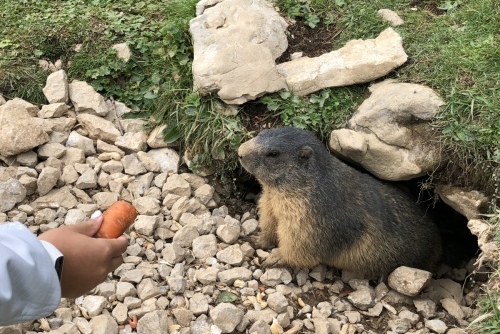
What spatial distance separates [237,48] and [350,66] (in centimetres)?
86

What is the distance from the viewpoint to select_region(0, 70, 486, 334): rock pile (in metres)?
3.67

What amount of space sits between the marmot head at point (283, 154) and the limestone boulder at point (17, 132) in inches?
58.4

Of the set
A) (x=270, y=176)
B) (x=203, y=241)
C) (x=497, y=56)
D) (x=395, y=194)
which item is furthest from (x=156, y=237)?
(x=497, y=56)

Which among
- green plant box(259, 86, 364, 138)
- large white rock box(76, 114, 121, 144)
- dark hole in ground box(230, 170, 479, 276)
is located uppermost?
green plant box(259, 86, 364, 138)

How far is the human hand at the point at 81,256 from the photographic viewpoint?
235 centimetres

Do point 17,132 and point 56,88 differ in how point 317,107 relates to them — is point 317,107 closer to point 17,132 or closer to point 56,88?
point 56,88

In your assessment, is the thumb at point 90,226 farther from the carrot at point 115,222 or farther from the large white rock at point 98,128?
the large white rock at point 98,128

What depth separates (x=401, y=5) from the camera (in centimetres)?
516

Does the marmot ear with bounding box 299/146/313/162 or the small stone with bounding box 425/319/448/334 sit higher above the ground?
the marmot ear with bounding box 299/146/313/162

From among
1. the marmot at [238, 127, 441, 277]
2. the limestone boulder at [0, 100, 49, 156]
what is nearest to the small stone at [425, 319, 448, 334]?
the marmot at [238, 127, 441, 277]

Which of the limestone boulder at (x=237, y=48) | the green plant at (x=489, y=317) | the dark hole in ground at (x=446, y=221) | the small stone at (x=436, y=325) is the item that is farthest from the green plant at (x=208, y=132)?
the green plant at (x=489, y=317)

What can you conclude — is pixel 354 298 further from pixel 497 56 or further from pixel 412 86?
pixel 497 56

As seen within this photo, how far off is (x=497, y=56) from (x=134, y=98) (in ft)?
9.08

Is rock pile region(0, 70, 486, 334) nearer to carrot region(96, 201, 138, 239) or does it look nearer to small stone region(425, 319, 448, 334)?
small stone region(425, 319, 448, 334)
